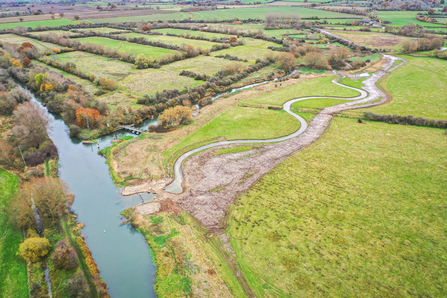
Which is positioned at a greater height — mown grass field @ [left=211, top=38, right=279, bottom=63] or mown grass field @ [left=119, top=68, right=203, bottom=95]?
mown grass field @ [left=211, top=38, right=279, bottom=63]

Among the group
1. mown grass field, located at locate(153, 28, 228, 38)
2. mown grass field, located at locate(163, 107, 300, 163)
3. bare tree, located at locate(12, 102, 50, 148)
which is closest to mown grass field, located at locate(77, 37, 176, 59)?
mown grass field, located at locate(153, 28, 228, 38)

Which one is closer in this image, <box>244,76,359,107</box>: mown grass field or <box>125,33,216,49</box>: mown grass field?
<box>244,76,359,107</box>: mown grass field

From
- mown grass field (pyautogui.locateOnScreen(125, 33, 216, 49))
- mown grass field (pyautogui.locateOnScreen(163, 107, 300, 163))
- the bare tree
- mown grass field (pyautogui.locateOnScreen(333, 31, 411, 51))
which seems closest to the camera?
the bare tree

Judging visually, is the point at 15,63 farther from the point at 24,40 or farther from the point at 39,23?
the point at 39,23

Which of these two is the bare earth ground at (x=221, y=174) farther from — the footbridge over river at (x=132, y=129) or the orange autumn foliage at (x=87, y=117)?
the orange autumn foliage at (x=87, y=117)

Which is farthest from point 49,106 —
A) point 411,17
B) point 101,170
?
point 411,17

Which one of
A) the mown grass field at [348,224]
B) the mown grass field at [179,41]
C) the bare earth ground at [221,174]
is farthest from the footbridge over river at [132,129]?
the mown grass field at [179,41]

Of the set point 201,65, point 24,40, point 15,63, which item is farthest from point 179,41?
point 24,40

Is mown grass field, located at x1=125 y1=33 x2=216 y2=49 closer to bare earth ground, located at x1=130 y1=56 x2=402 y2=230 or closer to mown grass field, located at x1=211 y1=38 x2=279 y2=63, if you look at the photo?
mown grass field, located at x1=211 y1=38 x2=279 y2=63
